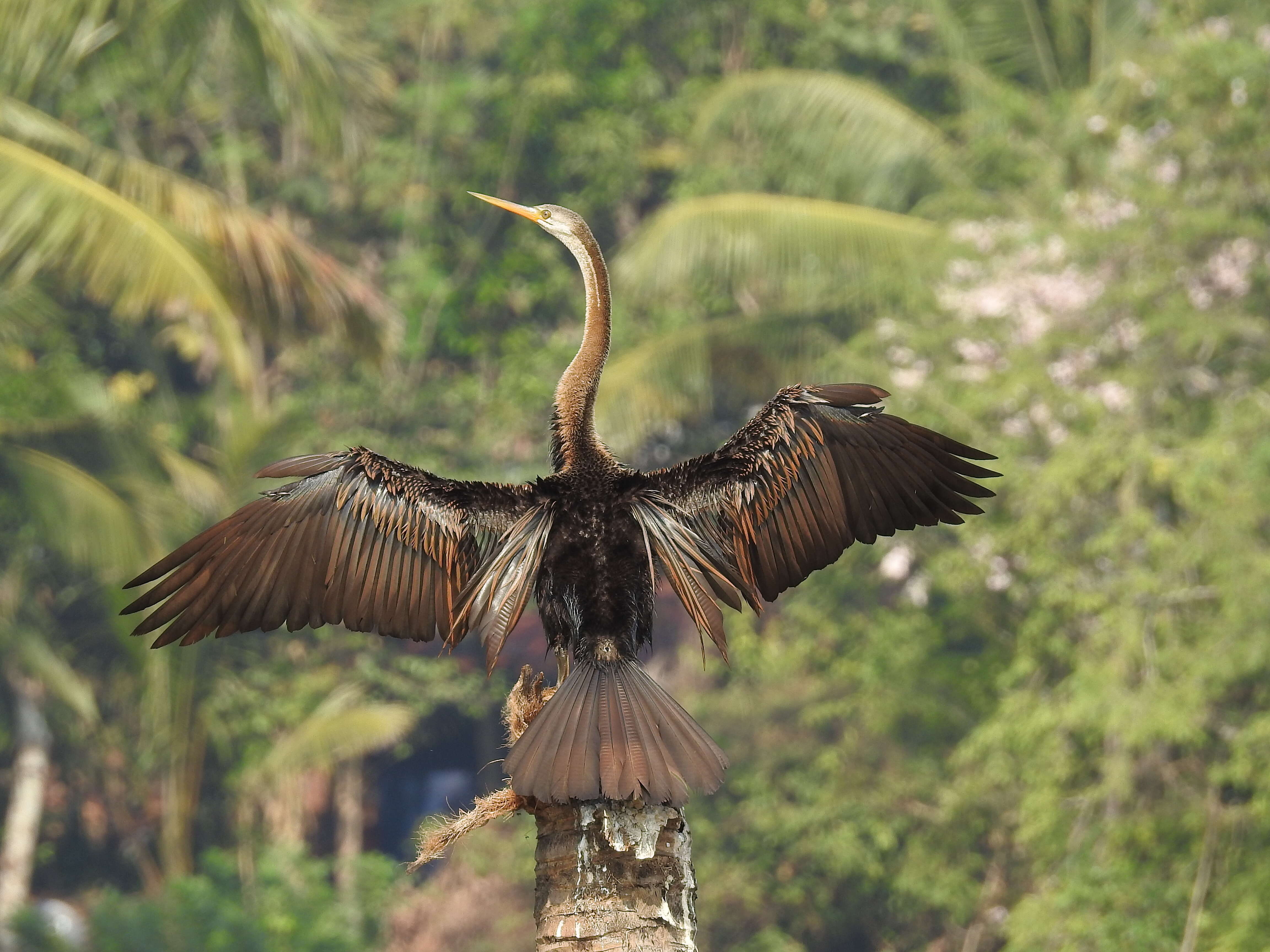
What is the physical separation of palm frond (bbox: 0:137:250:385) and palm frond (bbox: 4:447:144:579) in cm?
288

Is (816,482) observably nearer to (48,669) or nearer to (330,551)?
(330,551)

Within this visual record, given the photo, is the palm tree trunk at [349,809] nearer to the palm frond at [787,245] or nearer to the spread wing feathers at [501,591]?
the palm frond at [787,245]

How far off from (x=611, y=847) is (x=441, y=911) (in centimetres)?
1270

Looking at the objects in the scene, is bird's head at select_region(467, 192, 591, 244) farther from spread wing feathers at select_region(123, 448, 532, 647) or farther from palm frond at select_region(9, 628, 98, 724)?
palm frond at select_region(9, 628, 98, 724)

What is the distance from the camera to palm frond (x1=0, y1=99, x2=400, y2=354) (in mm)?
11359

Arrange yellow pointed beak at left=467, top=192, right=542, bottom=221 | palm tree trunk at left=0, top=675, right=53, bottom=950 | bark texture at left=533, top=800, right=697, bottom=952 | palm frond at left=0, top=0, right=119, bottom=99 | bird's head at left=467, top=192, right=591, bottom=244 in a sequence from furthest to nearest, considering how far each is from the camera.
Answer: palm tree trunk at left=0, top=675, right=53, bottom=950 → palm frond at left=0, top=0, right=119, bottom=99 → yellow pointed beak at left=467, top=192, right=542, bottom=221 → bird's head at left=467, top=192, right=591, bottom=244 → bark texture at left=533, top=800, right=697, bottom=952

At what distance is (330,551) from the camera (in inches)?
174

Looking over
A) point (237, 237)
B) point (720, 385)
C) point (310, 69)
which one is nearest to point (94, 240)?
point (237, 237)

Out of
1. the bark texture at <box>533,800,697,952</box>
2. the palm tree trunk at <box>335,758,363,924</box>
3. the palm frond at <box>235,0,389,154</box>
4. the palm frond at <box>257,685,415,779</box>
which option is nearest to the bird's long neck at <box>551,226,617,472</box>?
the bark texture at <box>533,800,697,952</box>

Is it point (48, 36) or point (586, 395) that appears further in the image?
point (48, 36)

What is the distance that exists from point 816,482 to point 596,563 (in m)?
0.58

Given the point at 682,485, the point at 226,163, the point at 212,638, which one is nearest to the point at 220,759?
the point at 212,638

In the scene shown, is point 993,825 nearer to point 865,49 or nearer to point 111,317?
point 865,49

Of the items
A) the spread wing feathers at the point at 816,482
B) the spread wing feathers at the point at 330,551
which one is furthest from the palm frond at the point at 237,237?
the spread wing feathers at the point at 816,482
